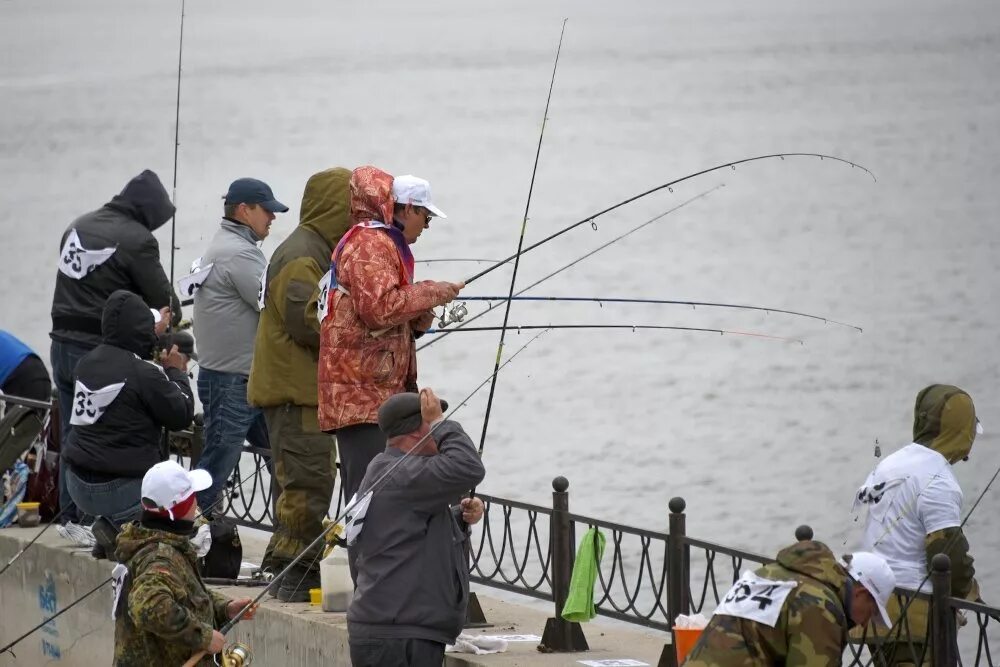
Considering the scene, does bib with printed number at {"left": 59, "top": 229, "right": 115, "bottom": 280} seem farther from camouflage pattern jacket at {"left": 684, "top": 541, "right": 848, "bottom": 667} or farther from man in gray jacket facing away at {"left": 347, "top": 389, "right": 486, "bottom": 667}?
camouflage pattern jacket at {"left": 684, "top": 541, "right": 848, "bottom": 667}

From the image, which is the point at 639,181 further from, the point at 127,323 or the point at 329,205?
the point at 329,205

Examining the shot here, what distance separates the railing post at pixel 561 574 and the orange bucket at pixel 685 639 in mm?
632

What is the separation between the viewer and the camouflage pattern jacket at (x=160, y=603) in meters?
4.05

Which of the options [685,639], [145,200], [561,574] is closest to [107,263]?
[145,200]

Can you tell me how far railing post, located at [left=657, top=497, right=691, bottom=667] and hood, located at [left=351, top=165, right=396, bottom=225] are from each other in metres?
1.05

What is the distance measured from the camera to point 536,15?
30219 millimetres

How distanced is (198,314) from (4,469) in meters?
1.43

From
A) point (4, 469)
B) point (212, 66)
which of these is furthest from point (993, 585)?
point (212, 66)

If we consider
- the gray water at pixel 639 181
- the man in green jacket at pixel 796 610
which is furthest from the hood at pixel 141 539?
the gray water at pixel 639 181

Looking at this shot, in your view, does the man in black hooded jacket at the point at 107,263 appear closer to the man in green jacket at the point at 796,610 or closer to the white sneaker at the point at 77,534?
the white sneaker at the point at 77,534

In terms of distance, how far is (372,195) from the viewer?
4.60m

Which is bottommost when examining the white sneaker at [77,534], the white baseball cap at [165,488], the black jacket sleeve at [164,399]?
the white sneaker at [77,534]

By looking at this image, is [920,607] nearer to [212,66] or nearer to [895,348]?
[895,348]

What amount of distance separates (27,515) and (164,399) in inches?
64.8
